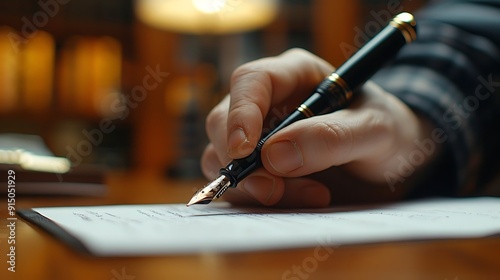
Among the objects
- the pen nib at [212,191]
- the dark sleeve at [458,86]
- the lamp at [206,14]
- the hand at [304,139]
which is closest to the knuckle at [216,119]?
the hand at [304,139]

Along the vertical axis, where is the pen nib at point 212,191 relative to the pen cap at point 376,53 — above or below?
below

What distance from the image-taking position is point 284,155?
432mm

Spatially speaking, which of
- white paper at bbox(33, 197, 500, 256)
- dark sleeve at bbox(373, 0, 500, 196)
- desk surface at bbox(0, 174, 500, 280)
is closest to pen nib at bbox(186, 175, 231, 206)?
white paper at bbox(33, 197, 500, 256)

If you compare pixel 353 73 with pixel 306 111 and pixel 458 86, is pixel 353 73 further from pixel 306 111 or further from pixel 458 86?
pixel 458 86

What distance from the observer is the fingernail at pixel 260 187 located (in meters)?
0.46

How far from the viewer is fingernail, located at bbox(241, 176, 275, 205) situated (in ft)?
1.51

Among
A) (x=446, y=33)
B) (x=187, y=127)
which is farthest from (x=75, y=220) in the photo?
(x=187, y=127)

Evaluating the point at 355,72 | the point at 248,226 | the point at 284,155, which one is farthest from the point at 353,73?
the point at 248,226

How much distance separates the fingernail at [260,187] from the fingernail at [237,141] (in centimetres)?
4

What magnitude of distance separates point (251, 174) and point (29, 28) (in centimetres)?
206

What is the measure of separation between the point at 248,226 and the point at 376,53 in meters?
0.26

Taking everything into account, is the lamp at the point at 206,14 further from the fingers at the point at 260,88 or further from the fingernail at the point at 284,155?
the fingernail at the point at 284,155

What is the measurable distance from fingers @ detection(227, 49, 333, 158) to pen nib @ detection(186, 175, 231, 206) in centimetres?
2

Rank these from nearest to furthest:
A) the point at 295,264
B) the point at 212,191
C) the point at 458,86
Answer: the point at 295,264, the point at 212,191, the point at 458,86
